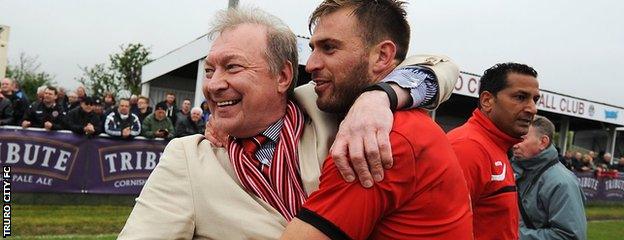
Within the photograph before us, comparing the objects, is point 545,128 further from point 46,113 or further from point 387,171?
point 46,113

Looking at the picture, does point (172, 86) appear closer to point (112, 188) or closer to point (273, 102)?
point (112, 188)

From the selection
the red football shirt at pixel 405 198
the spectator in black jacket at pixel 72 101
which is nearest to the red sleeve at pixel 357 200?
the red football shirt at pixel 405 198

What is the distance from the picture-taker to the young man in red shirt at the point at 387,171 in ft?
5.45

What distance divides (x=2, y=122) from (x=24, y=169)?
89cm

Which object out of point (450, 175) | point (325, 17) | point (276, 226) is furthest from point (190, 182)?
point (450, 175)

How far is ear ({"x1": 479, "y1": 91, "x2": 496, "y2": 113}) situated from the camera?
386 centimetres

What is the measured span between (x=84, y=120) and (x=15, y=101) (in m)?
1.32

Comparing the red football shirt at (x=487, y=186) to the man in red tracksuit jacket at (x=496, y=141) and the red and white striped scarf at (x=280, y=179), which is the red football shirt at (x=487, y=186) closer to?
the man in red tracksuit jacket at (x=496, y=141)

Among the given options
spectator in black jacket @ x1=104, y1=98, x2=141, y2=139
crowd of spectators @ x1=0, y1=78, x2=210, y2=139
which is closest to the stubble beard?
crowd of spectators @ x1=0, y1=78, x2=210, y2=139

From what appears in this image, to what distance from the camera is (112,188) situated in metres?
10.8

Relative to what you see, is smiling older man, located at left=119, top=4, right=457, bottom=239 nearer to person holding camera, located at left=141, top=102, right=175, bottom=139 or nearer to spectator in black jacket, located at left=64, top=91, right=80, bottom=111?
person holding camera, located at left=141, top=102, right=175, bottom=139

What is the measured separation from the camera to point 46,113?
10.7 m

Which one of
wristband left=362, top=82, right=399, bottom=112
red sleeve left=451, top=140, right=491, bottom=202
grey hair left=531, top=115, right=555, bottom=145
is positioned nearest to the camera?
wristband left=362, top=82, right=399, bottom=112

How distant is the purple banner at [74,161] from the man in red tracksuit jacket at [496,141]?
806 centimetres
